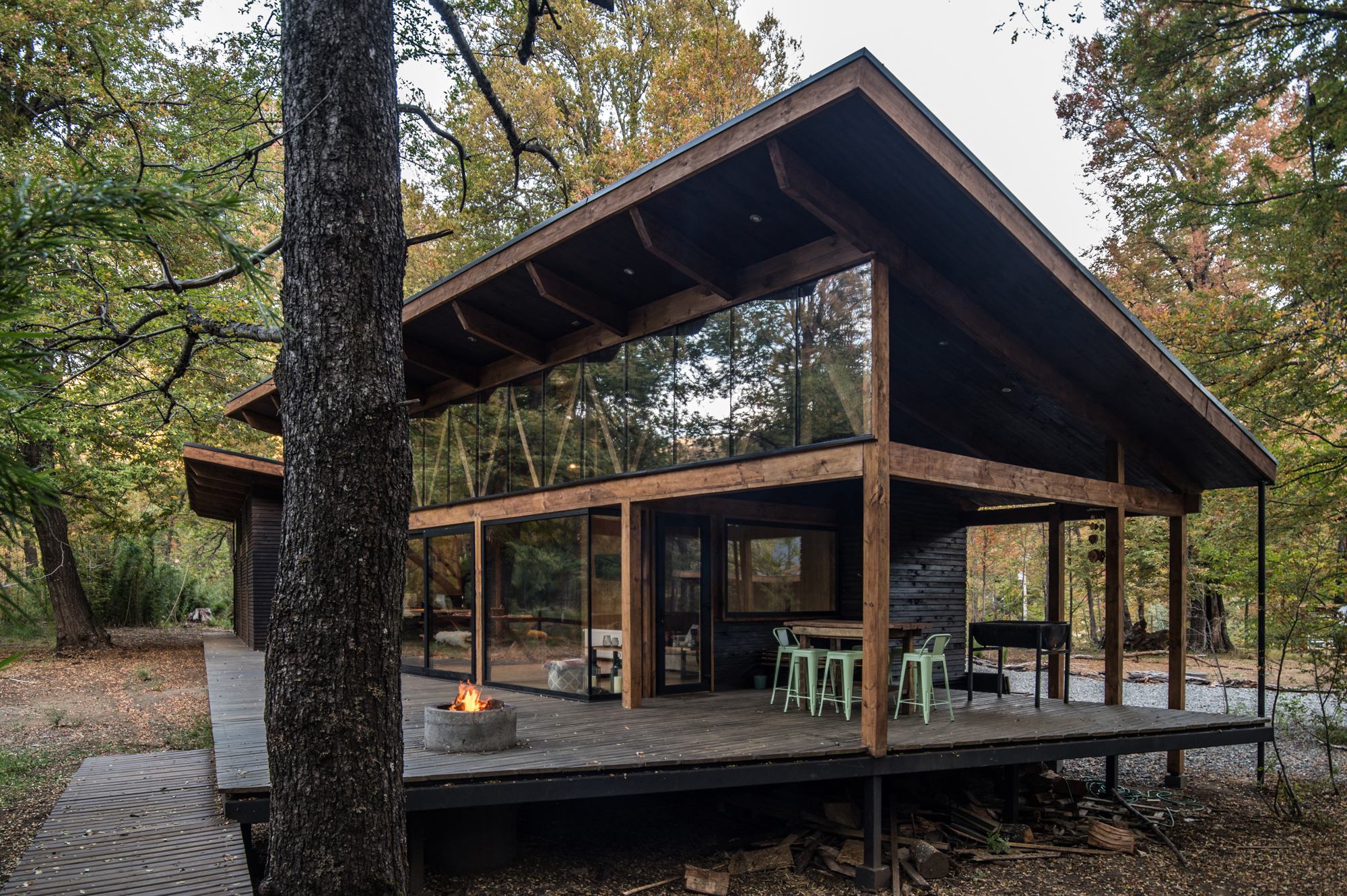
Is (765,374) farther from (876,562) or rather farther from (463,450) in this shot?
(463,450)

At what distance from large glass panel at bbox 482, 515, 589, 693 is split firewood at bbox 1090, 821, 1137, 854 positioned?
444 centimetres

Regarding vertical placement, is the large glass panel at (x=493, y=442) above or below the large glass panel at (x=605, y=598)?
above

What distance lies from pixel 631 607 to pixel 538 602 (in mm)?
1689

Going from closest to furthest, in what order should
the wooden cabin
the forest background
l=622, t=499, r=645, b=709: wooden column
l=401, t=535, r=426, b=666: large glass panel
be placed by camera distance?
1. the forest background
2. the wooden cabin
3. l=622, t=499, r=645, b=709: wooden column
4. l=401, t=535, r=426, b=666: large glass panel

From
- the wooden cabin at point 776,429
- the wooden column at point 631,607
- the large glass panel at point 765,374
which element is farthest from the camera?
the wooden column at point 631,607

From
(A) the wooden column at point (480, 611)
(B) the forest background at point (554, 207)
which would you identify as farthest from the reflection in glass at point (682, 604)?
(B) the forest background at point (554, 207)

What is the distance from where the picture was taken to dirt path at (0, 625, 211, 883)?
5.98m

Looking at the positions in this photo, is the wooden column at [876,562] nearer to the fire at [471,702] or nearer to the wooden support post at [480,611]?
the fire at [471,702]

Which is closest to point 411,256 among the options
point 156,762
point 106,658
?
point 106,658

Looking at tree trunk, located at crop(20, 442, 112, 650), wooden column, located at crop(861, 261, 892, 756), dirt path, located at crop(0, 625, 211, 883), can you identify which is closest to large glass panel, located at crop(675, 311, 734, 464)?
wooden column, located at crop(861, 261, 892, 756)

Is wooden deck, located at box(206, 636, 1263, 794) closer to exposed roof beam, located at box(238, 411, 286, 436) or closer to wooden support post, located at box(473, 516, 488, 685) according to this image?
wooden support post, located at box(473, 516, 488, 685)

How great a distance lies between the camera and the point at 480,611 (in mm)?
9156

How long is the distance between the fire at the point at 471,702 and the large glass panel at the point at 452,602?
12.4 ft

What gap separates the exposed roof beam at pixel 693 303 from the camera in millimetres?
5848
